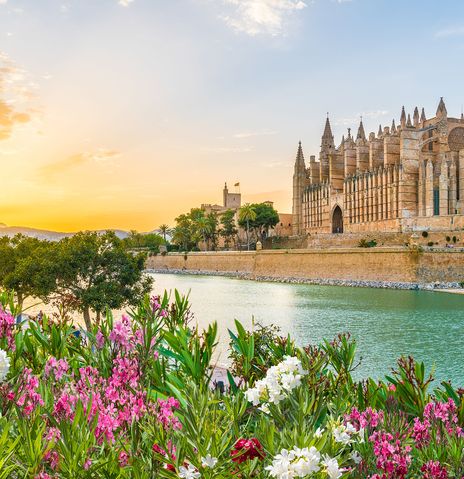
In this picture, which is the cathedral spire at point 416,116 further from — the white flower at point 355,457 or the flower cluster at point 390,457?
the white flower at point 355,457

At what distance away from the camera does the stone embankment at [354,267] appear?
138ft

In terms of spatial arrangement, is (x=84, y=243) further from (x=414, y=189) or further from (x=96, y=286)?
(x=414, y=189)

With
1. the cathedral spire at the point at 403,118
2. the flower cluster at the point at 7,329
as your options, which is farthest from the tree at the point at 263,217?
the flower cluster at the point at 7,329

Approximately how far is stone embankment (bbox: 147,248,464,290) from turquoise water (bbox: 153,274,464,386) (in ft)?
9.63

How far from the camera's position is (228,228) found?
286 ft

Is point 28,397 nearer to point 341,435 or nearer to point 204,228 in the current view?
point 341,435

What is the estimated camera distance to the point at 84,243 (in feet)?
65.7

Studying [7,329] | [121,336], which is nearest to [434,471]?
[121,336]

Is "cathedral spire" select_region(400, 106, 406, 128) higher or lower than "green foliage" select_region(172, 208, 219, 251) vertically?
higher

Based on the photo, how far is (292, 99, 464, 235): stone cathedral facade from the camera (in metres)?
53.0

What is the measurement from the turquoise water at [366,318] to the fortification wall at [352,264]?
3210 millimetres

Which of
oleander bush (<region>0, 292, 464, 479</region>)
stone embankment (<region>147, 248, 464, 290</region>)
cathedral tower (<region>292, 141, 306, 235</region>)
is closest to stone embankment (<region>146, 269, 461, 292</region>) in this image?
stone embankment (<region>147, 248, 464, 290</region>)

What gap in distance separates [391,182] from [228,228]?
106 feet

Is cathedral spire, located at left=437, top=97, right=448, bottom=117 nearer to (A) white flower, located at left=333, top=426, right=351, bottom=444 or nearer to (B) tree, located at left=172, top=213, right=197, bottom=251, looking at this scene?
(B) tree, located at left=172, top=213, right=197, bottom=251
